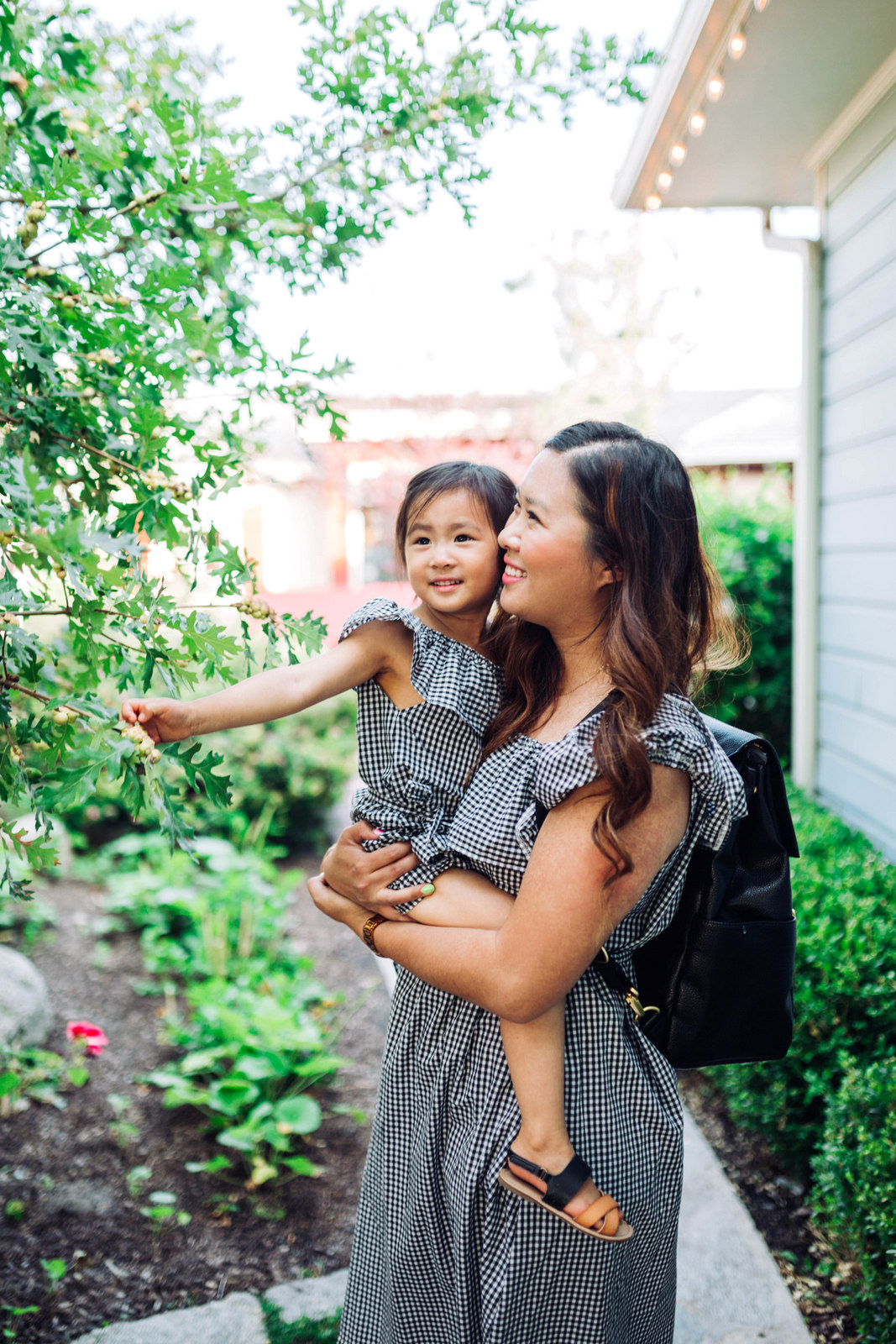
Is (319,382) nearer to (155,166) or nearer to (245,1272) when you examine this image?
(155,166)

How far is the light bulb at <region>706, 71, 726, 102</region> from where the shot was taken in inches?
117

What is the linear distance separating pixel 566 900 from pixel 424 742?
0.40 meters

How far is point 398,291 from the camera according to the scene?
1559cm

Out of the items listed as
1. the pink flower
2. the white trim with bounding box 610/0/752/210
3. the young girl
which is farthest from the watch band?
the white trim with bounding box 610/0/752/210

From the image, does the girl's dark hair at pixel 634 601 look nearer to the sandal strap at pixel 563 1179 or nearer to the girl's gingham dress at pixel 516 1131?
the girl's gingham dress at pixel 516 1131

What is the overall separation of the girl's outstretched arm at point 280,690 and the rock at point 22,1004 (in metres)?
2.03

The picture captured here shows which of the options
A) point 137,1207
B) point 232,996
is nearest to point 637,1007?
point 137,1207

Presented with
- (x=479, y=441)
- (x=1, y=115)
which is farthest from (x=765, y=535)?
(x=479, y=441)

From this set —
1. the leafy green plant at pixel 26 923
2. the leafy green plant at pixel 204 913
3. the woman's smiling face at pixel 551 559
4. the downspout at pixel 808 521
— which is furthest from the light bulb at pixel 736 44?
the leafy green plant at pixel 26 923

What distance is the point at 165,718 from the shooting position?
1.28 m

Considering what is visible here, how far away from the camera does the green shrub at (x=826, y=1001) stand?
232cm

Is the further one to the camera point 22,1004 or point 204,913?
point 204,913

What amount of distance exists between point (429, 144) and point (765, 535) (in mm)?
3684

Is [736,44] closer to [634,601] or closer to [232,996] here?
[634,601]
